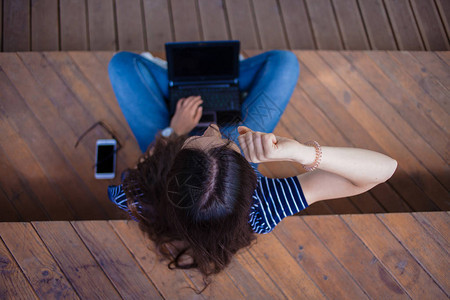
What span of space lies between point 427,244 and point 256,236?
654 millimetres

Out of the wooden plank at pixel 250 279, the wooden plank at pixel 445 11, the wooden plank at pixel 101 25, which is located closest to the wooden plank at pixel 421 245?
the wooden plank at pixel 250 279

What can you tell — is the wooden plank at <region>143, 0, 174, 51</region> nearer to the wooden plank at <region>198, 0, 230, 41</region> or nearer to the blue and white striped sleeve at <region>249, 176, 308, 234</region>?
the wooden plank at <region>198, 0, 230, 41</region>

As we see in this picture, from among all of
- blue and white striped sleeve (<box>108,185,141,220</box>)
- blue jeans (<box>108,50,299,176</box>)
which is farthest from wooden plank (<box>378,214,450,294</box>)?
blue and white striped sleeve (<box>108,185,141,220</box>)

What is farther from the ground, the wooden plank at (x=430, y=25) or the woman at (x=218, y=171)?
the wooden plank at (x=430, y=25)

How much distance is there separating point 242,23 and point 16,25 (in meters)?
1.34

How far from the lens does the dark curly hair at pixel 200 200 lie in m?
0.79

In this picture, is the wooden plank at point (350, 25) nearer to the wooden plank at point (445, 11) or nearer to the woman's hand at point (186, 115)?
the wooden plank at point (445, 11)

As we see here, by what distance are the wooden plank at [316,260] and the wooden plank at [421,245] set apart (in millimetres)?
250

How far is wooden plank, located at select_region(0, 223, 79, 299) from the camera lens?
1.04 meters

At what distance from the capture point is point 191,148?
0.84 meters

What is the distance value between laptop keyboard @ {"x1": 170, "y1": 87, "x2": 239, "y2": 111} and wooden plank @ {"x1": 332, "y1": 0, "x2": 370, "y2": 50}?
887 millimetres

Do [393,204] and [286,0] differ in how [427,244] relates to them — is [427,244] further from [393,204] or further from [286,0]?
[286,0]

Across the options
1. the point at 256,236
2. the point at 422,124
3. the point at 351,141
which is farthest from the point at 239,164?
the point at 422,124

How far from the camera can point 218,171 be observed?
81 cm
